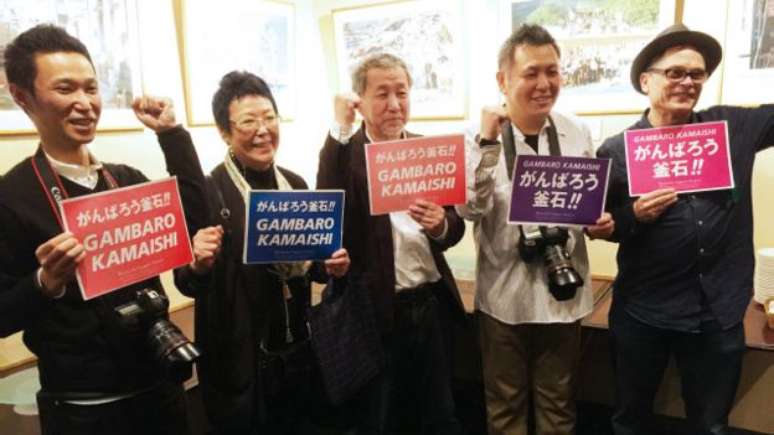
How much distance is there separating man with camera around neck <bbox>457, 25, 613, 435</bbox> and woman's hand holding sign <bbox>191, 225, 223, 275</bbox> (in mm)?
783

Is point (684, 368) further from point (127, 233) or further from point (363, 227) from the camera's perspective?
point (127, 233)

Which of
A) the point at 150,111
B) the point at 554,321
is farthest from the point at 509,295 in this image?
the point at 150,111

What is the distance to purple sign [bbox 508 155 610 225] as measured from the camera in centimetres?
161

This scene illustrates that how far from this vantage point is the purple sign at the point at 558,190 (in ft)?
5.30

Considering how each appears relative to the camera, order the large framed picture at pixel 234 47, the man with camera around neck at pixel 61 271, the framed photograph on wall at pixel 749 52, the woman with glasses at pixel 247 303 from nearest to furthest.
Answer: the man with camera around neck at pixel 61 271
the woman with glasses at pixel 247 303
the framed photograph on wall at pixel 749 52
the large framed picture at pixel 234 47

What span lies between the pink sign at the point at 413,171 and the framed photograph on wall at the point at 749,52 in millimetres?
1494

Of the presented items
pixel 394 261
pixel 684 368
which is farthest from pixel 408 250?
pixel 684 368

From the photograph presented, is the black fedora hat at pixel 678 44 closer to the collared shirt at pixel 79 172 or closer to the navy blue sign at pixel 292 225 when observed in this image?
the navy blue sign at pixel 292 225

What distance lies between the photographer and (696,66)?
5.38ft

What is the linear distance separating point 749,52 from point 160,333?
251cm

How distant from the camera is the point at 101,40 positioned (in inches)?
85.0

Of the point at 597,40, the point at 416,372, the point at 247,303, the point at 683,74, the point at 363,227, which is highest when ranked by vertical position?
the point at 597,40

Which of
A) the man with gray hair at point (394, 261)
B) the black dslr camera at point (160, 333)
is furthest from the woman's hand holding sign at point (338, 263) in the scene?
the black dslr camera at point (160, 333)

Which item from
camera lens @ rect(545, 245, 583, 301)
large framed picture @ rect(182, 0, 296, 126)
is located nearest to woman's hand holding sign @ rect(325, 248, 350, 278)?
camera lens @ rect(545, 245, 583, 301)
